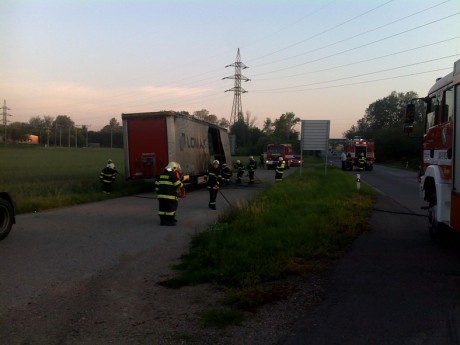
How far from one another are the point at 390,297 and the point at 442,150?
141 inches

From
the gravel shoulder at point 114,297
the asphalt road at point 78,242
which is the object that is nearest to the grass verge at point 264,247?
the gravel shoulder at point 114,297

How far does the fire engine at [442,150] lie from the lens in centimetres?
719

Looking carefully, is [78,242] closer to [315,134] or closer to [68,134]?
[315,134]

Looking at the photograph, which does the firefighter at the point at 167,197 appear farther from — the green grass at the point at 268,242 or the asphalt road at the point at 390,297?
the asphalt road at the point at 390,297

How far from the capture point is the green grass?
655 centimetres

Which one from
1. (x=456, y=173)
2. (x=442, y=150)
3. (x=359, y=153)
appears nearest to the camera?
(x=456, y=173)

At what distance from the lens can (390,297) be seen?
5562 millimetres

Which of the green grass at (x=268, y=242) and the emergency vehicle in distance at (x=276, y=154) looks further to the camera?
the emergency vehicle in distance at (x=276, y=154)

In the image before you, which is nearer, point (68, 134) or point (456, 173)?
point (456, 173)

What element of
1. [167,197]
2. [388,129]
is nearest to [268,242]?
[167,197]

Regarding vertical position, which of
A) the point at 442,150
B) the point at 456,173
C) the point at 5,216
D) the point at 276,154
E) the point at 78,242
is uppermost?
the point at 442,150

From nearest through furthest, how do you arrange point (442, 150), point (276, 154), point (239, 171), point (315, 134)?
point (442, 150)
point (239, 171)
point (315, 134)
point (276, 154)

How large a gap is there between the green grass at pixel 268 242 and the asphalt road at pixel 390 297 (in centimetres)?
57

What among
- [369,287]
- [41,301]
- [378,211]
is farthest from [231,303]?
[378,211]
